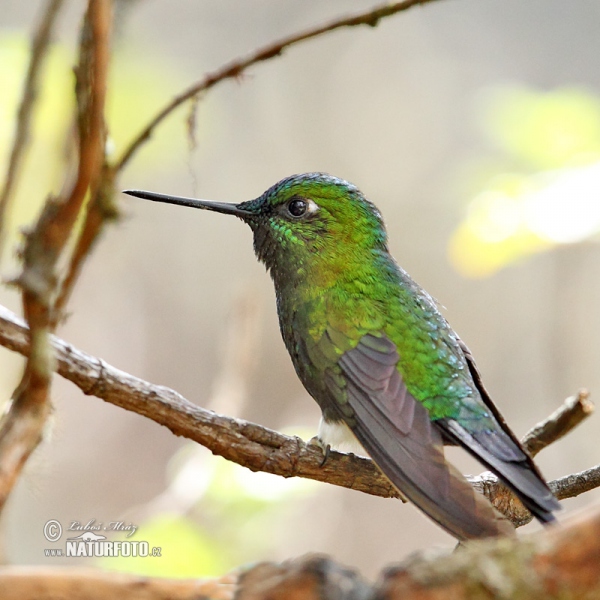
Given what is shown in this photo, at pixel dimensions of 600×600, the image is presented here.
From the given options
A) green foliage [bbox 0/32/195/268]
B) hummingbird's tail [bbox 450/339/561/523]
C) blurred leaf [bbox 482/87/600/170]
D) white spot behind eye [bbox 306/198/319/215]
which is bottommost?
hummingbird's tail [bbox 450/339/561/523]

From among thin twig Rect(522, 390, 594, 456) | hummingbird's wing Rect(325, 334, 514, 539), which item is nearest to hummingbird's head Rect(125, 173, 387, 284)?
hummingbird's wing Rect(325, 334, 514, 539)

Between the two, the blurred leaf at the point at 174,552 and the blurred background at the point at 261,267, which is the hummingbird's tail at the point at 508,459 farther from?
the blurred background at the point at 261,267

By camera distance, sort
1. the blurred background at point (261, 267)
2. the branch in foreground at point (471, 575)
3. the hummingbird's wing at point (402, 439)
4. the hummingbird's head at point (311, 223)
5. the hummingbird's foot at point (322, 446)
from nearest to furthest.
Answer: the branch in foreground at point (471, 575), the hummingbird's wing at point (402, 439), the hummingbird's foot at point (322, 446), the hummingbird's head at point (311, 223), the blurred background at point (261, 267)

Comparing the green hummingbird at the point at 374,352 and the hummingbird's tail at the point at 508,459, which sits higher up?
the green hummingbird at the point at 374,352

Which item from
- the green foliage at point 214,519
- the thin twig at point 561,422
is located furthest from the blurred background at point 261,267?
the thin twig at point 561,422

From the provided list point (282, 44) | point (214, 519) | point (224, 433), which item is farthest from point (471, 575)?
point (214, 519)

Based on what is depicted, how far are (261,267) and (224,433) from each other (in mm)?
6168

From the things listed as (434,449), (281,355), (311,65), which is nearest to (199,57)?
(311,65)

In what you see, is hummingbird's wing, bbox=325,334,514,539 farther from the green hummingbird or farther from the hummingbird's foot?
the hummingbird's foot

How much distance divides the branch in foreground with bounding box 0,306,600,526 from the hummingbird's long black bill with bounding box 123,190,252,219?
97 centimetres

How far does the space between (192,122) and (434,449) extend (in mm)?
1545

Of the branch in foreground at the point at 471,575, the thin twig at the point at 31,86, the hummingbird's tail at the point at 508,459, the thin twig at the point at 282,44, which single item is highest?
the thin twig at the point at 282,44

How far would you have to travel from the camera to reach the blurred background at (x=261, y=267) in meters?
6.38

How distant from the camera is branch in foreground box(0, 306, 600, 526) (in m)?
2.21
